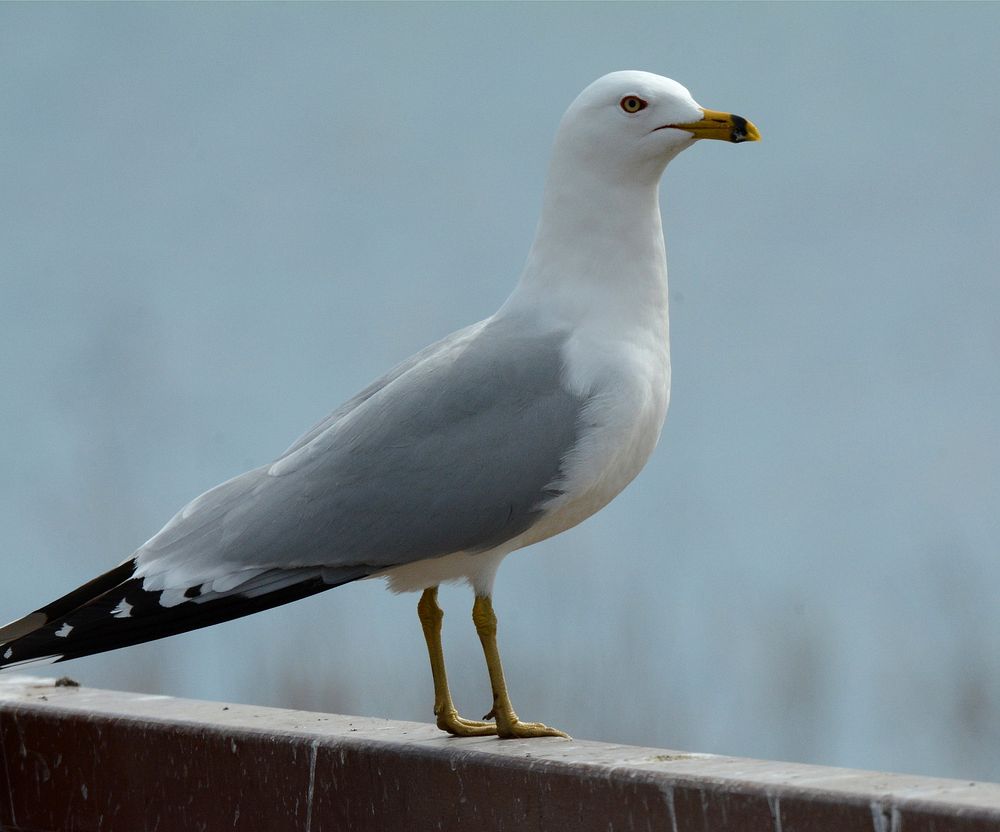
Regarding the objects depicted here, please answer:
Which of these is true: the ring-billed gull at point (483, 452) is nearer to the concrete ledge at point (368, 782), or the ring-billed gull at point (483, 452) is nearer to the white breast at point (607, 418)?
the white breast at point (607, 418)

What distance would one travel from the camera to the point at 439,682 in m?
3.07

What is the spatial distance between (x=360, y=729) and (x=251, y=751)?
210 mm

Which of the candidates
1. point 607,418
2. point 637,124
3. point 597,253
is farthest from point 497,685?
point 637,124

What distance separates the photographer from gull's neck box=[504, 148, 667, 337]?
2977 millimetres

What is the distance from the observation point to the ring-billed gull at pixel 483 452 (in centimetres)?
280

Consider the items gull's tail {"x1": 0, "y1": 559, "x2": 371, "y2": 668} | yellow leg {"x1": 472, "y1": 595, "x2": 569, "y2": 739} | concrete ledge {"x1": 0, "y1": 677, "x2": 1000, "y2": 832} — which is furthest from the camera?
yellow leg {"x1": 472, "y1": 595, "x2": 569, "y2": 739}

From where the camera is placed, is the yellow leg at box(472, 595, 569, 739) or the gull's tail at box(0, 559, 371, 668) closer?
the gull's tail at box(0, 559, 371, 668)

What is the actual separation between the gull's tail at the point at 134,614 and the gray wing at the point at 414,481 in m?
0.02

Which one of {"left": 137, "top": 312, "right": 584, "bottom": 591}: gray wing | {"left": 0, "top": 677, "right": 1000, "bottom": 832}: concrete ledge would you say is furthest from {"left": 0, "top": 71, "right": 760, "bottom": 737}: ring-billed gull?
{"left": 0, "top": 677, "right": 1000, "bottom": 832}: concrete ledge

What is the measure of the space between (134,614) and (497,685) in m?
0.64

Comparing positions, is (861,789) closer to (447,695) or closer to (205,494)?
(447,695)

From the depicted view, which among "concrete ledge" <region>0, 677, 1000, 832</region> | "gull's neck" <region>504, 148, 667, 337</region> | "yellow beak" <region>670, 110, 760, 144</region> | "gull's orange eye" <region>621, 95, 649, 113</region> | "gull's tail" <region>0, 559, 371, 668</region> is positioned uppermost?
"gull's orange eye" <region>621, 95, 649, 113</region>

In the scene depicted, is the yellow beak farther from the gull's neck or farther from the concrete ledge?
the concrete ledge

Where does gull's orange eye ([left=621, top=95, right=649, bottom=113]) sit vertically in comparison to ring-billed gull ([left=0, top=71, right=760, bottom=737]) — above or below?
above
